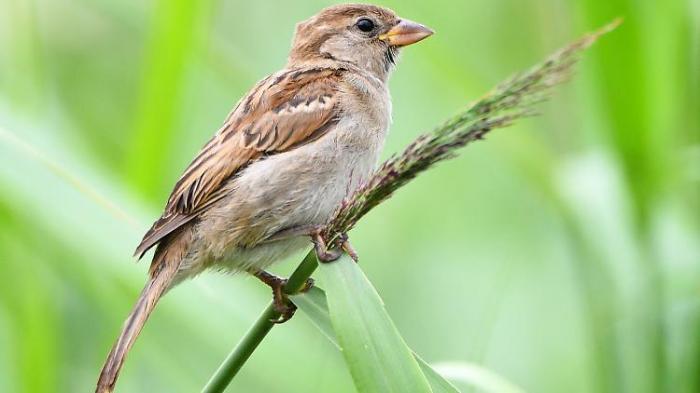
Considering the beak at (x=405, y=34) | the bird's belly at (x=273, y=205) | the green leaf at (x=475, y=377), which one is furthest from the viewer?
the beak at (x=405, y=34)

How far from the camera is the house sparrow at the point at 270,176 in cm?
236

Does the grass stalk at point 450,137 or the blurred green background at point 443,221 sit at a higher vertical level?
the grass stalk at point 450,137

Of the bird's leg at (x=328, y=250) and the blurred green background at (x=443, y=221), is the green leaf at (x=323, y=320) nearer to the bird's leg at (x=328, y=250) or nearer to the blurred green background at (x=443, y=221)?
the bird's leg at (x=328, y=250)

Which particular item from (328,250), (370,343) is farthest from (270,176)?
(370,343)

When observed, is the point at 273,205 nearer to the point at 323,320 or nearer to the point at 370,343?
the point at 323,320

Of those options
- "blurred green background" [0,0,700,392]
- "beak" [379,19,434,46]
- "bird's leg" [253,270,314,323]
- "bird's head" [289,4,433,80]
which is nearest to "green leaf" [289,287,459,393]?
"bird's leg" [253,270,314,323]

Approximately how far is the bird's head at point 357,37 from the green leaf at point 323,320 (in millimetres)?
1262

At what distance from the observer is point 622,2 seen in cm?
249

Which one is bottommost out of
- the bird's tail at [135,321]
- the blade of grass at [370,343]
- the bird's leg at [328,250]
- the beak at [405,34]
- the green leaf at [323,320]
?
the bird's tail at [135,321]

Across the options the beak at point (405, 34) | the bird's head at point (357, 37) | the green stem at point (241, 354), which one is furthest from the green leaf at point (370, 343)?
the bird's head at point (357, 37)

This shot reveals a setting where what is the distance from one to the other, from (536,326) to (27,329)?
1552mm

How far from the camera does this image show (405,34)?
9.41 feet

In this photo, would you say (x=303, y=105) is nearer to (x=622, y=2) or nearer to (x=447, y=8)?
(x=622, y=2)

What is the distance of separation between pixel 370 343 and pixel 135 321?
72 centimetres
